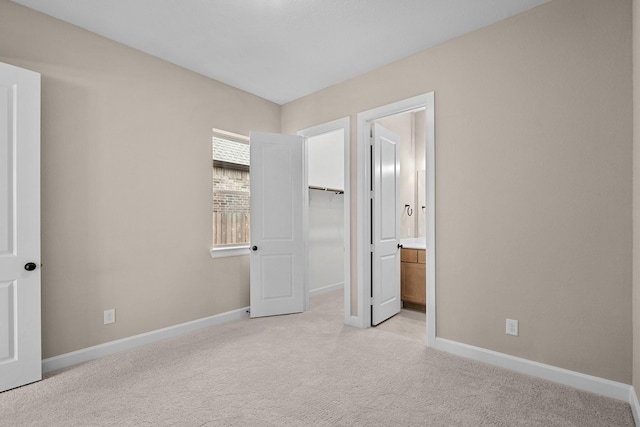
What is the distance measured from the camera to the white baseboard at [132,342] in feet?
8.52

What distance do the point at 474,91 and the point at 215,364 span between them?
3.07m

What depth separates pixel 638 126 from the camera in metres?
1.93

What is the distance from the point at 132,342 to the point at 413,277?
315cm

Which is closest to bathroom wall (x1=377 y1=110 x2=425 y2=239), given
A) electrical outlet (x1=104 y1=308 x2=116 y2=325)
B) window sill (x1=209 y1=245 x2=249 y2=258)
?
window sill (x1=209 y1=245 x2=249 y2=258)

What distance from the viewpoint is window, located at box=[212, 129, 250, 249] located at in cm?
388

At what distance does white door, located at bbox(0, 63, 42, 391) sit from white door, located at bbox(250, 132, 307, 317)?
1952mm

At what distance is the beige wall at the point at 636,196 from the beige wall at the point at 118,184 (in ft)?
11.4

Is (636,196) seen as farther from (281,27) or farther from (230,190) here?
(230,190)

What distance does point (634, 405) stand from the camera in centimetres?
196

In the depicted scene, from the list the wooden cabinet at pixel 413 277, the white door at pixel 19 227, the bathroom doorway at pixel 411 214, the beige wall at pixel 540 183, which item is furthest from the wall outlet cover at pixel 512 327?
the white door at pixel 19 227

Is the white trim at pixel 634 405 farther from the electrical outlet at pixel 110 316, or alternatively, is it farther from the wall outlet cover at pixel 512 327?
the electrical outlet at pixel 110 316

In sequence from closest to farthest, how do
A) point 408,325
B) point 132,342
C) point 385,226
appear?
1. point 132,342
2. point 408,325
3. point 385,226

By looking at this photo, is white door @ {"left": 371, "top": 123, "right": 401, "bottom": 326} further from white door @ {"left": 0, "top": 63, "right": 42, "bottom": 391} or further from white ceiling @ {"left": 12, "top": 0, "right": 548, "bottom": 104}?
white door @ {"left": 0, "top": 63, "right": 42, "bottom": 391}

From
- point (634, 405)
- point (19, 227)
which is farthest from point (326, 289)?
point (19, 227)
